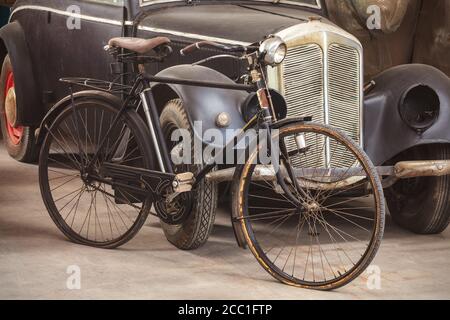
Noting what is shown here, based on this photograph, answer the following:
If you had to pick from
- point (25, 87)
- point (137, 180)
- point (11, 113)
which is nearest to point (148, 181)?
point (137, 180)

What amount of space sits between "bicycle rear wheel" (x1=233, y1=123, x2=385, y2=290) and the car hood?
692mm

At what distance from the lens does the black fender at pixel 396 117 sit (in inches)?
208

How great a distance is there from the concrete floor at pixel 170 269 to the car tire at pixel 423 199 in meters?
0.08

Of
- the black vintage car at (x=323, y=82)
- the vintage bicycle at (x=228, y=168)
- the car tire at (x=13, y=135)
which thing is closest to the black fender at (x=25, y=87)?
the car tire at (x=13, y=135)

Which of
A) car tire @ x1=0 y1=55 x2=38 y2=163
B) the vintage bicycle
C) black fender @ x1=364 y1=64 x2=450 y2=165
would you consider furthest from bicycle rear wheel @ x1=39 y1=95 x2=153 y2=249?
car tire @ x1=0 y1=55 x2=38 y2=163

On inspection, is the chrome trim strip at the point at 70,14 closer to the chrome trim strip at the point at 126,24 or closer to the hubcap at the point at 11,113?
the chrome trim strip at the point at 126,24

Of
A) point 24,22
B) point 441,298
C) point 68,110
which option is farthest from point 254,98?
point 24,22

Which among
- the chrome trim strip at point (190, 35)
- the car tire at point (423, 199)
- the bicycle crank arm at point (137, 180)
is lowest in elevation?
the car tire at point (423, 199)

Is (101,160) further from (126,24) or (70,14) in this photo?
(70,14)

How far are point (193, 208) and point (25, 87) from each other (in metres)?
2.86

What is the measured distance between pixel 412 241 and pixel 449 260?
442mm

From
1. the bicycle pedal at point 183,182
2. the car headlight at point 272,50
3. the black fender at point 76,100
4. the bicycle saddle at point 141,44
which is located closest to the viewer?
the car headlight at point 272,50

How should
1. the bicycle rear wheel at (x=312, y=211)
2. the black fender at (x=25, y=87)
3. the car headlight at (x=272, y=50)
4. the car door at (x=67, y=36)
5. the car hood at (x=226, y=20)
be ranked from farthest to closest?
the black fender at (x=25, y=87)
the car door at (x=67, y=36)
the car hood at (x=226, y=20)
the car headlight at (x=272, y=50)
the bicycle rear wheel at (x=312, y=211)
